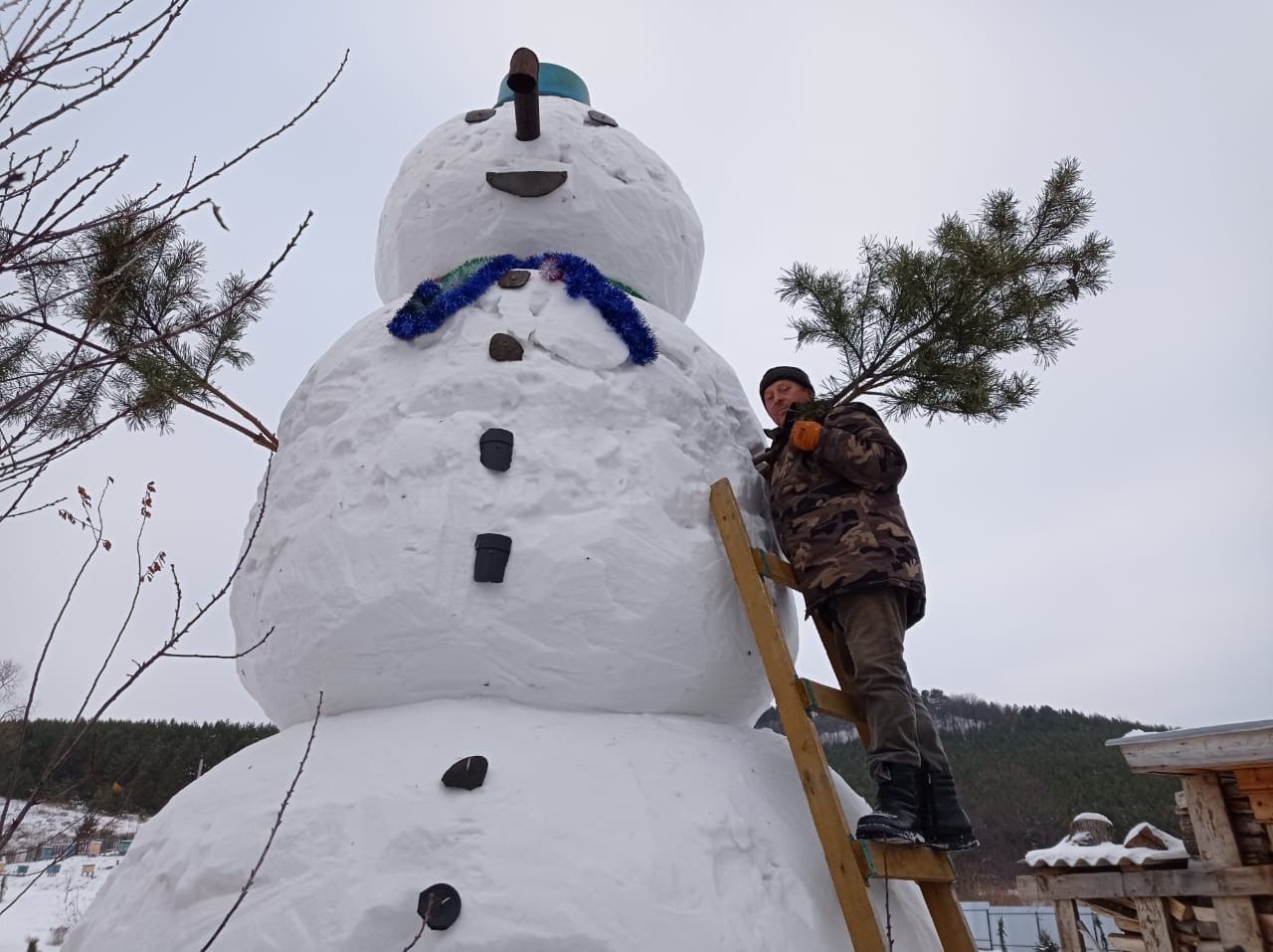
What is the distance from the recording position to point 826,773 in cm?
213

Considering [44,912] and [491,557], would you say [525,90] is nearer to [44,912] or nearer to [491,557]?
[491,557]

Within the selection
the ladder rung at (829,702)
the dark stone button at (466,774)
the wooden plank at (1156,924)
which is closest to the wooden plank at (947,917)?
the ladder rung at (829,702)

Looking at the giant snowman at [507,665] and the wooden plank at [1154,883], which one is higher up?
the giant snowman at [507,665]

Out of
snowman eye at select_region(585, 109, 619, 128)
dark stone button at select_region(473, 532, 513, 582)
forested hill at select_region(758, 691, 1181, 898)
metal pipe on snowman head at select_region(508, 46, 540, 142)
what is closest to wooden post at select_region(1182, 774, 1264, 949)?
dark stone button at select_region(473, 532, 513, 582)

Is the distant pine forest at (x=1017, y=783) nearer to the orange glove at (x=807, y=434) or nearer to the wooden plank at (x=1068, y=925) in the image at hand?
the wooden plank at (x=1068, y=925)

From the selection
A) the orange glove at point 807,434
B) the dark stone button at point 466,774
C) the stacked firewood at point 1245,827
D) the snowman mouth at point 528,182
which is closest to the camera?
the dark stone button at point 466,774

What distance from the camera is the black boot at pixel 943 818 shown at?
7.54ft

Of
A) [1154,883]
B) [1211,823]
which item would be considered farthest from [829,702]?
[1154,883]

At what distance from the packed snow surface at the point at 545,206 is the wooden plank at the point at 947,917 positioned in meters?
2.20

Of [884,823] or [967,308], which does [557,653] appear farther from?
[967,308]

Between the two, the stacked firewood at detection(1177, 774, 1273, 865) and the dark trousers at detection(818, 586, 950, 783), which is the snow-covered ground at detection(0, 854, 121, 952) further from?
the stacked firewood at detection(1177, 774, 1273, 865)

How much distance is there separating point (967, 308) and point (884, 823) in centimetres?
190

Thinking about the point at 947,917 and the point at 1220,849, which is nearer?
the point at 947,917

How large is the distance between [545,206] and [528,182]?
0.10m
